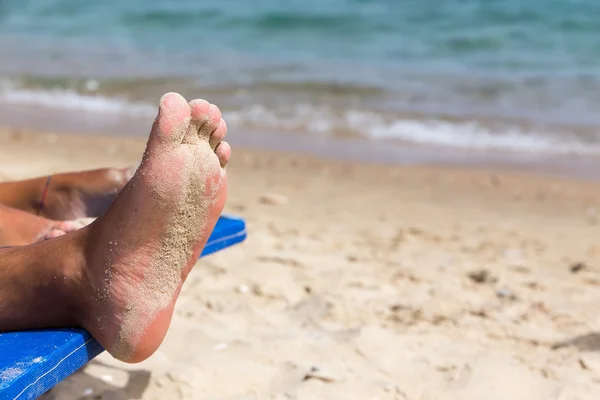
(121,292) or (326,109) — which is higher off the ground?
(121,292)

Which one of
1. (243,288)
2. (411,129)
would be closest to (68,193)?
(243,288)

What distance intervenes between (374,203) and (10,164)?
2036 millimetres

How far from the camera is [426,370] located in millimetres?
2016

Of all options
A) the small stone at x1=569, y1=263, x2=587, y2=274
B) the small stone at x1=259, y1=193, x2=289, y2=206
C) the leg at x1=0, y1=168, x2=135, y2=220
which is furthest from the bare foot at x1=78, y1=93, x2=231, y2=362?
the small stone at x1=259, y1=193, x2=289, y2=206

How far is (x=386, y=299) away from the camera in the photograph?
2.49 m

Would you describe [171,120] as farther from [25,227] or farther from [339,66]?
[339,66]

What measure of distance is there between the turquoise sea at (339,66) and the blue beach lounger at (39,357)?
3925 mm

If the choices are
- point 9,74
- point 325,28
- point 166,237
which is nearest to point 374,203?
point 166,237

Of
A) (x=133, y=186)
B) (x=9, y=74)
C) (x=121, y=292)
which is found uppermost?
(x=133, y=186)

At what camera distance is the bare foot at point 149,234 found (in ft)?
4.66

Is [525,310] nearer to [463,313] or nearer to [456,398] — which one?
[463,313]

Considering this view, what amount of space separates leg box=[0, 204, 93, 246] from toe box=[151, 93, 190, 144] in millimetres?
565

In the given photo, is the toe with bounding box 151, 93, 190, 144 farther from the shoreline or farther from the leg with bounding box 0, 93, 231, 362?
the shoreline

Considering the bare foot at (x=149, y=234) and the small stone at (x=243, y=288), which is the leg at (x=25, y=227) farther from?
the small stone at (x=243, y=288)
